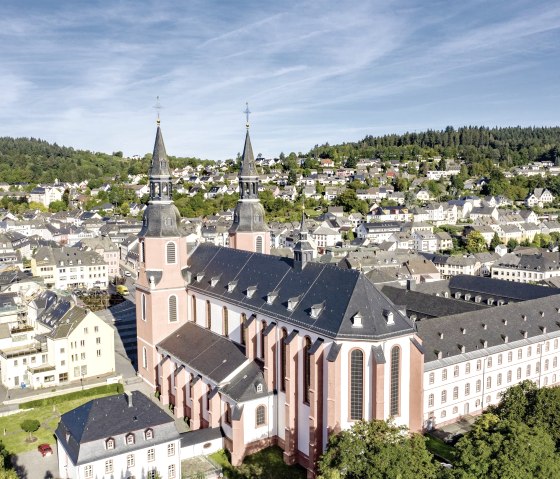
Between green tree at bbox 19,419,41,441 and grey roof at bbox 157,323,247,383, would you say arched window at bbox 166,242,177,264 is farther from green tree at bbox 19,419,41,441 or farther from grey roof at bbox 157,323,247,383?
green tree at bbox 19,419,41,441

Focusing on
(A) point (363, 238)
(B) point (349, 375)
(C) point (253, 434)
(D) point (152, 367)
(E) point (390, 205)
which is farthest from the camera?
(E) point (390, 205)

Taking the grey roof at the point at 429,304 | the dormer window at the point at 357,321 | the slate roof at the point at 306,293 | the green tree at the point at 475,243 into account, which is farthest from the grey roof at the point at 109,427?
the green tree at the point at 475,243

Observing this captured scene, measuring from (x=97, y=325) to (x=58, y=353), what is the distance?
192 inches

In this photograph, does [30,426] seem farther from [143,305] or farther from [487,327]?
[487,327]

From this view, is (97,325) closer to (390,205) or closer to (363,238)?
(363,238)

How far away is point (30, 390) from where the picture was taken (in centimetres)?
5744

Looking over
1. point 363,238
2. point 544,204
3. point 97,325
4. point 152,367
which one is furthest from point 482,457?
point 544,204

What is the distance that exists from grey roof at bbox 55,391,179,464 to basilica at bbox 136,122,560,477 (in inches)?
224

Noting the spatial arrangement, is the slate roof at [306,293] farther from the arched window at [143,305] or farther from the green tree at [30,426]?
the green tree at [30,426]

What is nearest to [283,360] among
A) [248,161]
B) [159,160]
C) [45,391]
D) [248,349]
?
[248,349]

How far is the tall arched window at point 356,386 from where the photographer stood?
37.4 meters

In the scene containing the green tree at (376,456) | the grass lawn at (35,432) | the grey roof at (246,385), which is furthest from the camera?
the grass lawn at (35,432)

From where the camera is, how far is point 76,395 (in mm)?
54969

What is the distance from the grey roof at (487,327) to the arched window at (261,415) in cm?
1506
